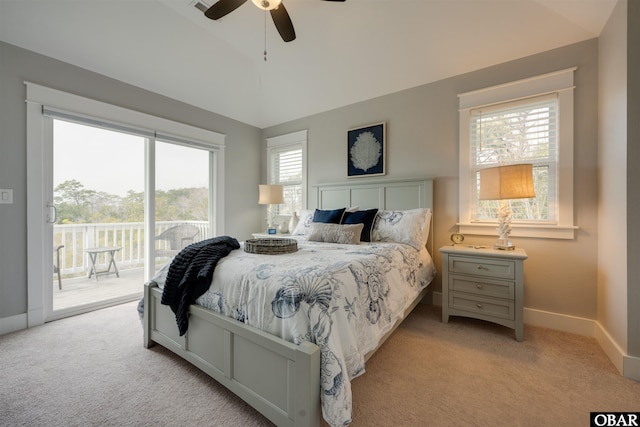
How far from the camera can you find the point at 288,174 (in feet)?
14.4

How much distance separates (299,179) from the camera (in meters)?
4.24

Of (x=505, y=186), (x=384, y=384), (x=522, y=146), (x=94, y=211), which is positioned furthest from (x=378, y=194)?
(x=94, y=211)

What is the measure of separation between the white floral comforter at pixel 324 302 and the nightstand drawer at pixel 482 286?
803mm

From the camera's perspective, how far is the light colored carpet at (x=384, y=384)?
1.37 m

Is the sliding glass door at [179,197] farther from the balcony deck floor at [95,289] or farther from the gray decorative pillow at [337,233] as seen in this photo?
the gray decorative pillow at [337,233]

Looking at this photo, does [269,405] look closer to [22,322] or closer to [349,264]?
[349,264]

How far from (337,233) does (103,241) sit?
3157mm

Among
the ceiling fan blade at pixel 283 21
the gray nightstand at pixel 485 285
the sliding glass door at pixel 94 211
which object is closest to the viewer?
the ceiling fan blade at pixel 283 21

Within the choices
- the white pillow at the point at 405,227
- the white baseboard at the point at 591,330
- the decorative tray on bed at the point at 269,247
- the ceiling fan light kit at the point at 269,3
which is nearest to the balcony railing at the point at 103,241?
the decorative tray on bed at the point at 269,247

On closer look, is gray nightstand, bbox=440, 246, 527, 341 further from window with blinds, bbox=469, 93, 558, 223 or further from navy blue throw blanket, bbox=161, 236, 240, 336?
navy blue throw blanket, bbox=161, 236, 240, 336

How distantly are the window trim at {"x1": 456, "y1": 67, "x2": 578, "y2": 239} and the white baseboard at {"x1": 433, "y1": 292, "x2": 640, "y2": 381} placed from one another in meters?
0.74

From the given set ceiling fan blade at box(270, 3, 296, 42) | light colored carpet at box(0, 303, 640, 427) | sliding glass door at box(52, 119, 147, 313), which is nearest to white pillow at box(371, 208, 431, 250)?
light colored carpet at box(0, 303, 640, 427)

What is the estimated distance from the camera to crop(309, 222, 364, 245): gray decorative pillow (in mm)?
2578

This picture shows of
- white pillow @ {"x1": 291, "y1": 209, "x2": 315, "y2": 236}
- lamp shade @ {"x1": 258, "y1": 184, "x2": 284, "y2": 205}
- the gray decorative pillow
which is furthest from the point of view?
lamp shade @ {"x1": 258, "y1": 184, "x2": 284, "y2": 205}
